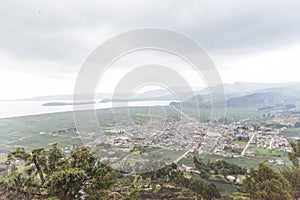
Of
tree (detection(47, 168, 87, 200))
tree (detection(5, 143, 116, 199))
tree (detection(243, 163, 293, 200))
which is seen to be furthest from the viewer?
tree (detection(243, 163, 293, 200))

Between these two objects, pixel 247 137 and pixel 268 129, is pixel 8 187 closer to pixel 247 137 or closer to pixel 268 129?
pixel 247 137

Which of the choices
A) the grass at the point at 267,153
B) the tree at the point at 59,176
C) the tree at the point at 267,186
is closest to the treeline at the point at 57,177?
the tree at the point at 59,176

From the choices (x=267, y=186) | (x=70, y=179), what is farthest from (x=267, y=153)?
(x=70, y=179)

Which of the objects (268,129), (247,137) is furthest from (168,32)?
(268,129)

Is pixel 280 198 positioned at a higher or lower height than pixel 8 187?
lower

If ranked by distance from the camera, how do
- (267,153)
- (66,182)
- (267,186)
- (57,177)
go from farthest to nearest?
(267,153)
(267,186)
(66,182)
(57,177)

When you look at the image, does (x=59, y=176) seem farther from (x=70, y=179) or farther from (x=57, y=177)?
(x=70, y=179)

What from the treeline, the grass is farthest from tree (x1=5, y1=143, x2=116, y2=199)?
the grass

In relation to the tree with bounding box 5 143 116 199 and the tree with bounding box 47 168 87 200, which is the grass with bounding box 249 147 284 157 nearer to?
the tree with bounding box 5 143 116 199
